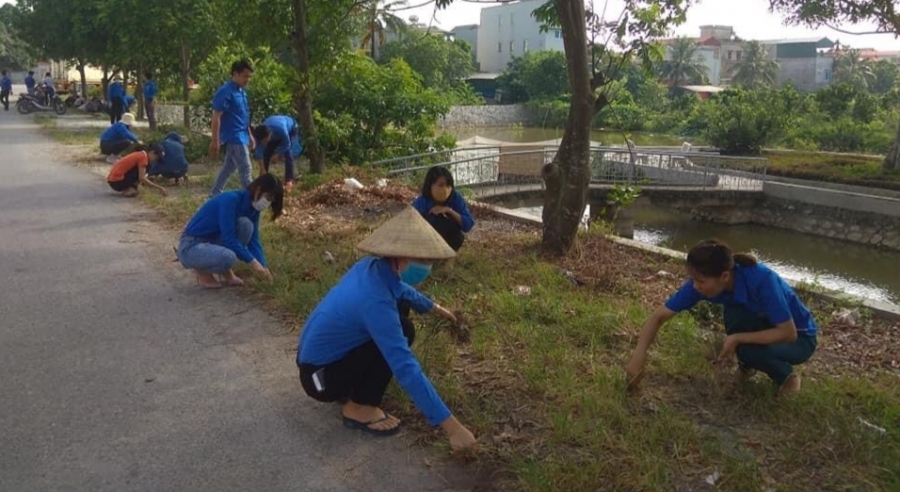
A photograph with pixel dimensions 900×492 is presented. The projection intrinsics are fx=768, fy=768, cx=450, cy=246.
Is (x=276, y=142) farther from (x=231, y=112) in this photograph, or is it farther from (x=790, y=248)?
(x=790, y=248)

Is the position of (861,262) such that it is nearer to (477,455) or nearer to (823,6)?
(823,6)

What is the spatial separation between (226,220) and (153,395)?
1.83 m

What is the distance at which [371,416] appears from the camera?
3.68 meters

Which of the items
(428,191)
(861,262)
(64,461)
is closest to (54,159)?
(428,191)

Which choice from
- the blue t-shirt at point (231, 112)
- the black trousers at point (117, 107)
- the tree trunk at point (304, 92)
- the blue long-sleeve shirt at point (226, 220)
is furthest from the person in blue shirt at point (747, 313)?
the black trousers at point (117, 107)

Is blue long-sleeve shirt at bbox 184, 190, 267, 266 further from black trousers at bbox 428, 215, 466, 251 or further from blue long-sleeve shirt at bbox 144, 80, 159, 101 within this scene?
blue long-sleeve shirt at bbox 144, 80, 159, 101

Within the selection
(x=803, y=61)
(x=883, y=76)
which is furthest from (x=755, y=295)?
(x=803, y=61)

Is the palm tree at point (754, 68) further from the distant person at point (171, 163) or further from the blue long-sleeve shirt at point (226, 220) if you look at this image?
the blue long-sleeve shirt at point (226, 220)

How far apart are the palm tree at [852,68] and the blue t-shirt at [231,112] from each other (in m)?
66.8

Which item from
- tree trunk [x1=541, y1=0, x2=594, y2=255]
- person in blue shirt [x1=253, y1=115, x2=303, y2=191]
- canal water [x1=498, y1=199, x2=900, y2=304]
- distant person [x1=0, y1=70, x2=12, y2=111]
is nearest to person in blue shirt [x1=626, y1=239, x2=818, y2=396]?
tree trunk [x1=541, y1=0, x2=594, y2=255]

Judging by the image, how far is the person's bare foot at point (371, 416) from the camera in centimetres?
365

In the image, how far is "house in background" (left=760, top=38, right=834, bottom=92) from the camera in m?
73.7

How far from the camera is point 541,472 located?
3176 millimetres

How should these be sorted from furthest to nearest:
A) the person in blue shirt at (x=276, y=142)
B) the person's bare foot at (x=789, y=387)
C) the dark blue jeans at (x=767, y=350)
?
the person in blue shirt at (x=276, y=142), the person's bare foot at (x=789, y=387), the dark blue jeans at (x=767, y=350)
